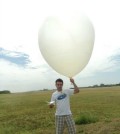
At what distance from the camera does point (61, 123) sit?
8.44 metres

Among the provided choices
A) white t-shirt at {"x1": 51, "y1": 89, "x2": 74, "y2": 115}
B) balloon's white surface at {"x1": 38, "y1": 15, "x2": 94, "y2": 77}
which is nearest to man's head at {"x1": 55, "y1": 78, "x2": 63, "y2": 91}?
white t-shirt at {"x1": 51, "y1": 89, "x2": 74, "y2": 115}

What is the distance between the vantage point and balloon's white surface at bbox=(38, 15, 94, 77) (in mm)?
7801

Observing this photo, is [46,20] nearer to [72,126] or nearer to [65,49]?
[65,49]

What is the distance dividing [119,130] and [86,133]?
41.0 inches

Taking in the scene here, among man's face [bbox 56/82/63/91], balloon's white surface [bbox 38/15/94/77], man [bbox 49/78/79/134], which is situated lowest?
man [bbox 49/78/79/134]

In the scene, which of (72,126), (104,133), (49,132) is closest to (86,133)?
(104,133)

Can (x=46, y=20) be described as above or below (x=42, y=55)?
above

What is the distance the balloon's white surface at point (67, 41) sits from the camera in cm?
780

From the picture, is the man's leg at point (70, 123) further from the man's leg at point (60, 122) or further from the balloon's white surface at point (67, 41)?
the balloon's white surface at point (67, 41)

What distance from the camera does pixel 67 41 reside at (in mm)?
7836

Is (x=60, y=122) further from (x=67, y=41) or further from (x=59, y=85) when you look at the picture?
(x=67, y=41)

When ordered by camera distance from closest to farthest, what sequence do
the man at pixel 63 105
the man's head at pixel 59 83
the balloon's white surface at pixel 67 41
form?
the balloon's white surface at pixel 67 41
the man's head at pixel 59 83
the man at pixel 63 105

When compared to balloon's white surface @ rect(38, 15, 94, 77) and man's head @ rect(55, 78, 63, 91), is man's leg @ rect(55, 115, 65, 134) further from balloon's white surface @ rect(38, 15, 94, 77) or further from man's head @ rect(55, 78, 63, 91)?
balloon's white surface @ rect(38, 15, 94, 77)

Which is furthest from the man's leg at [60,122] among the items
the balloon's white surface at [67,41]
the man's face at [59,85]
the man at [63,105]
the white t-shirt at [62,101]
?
the balloon's white surface at [67,41]
